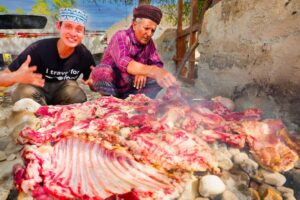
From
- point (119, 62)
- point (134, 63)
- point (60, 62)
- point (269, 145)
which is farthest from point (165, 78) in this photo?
point (60, 62)

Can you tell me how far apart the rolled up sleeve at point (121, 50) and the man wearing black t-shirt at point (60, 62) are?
504 millimetres

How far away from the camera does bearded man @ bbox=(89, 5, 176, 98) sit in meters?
4.37

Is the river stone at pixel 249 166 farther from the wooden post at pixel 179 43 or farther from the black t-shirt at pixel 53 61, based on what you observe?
the wooden post at pixel 179 43

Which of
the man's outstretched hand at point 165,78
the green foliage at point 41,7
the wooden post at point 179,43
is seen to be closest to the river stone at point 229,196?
the man's outstretched hand at point 165,78

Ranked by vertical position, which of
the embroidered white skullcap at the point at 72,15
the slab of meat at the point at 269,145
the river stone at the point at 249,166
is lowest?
the river stone at the point at 249,166

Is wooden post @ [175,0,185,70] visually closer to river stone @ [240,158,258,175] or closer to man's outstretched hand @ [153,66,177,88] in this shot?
man's outstretched hand @ [153,66,177,88]

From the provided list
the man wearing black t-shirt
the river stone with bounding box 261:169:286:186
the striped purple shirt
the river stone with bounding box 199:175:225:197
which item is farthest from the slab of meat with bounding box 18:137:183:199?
the striped purple shirt

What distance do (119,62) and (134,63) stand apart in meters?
0.26

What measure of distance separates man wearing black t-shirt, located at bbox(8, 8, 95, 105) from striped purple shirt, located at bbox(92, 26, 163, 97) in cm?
27

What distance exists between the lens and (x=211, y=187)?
7.70ft

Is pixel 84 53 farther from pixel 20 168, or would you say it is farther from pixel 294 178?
pixel 294 178

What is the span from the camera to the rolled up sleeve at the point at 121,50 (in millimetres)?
4469

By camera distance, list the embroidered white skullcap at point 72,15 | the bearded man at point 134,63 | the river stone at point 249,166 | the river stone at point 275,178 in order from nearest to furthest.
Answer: the river stone at point 275,178 → the river stone at point 249,166 → the embroidered white skullcap at point 72,15 → the bearded man at point 134,63

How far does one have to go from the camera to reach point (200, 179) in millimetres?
2494
